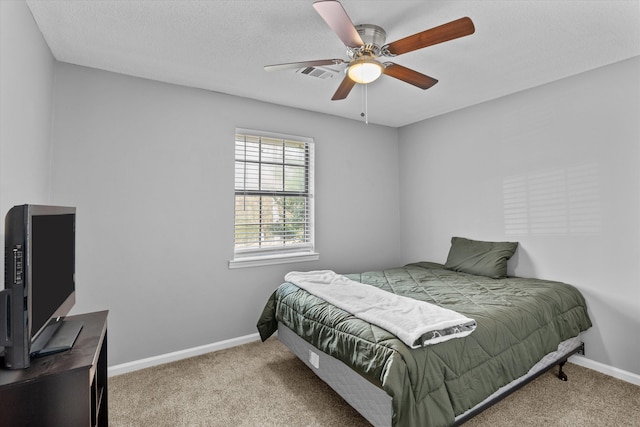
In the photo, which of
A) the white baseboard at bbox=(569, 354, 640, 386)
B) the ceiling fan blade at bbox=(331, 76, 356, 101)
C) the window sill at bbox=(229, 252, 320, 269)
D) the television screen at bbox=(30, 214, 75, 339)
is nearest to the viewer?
the television screen at bbox=(30, 214, 75, 339)

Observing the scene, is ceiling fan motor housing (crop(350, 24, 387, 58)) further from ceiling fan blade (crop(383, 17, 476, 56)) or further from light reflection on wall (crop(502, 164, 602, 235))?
light reflection on wall (crop(502, 164, 602, 235))

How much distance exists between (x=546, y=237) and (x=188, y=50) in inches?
138

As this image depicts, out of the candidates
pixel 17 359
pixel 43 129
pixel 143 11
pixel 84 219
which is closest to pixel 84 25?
pixel 143 11

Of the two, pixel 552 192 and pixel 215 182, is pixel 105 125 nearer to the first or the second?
pixel 215 182

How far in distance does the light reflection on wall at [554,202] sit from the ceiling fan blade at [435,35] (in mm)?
1977

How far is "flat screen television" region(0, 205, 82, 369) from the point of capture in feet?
3.80

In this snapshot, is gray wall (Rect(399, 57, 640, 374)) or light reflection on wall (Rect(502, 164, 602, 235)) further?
light reflection on wall (Rect(502, 164, 602, 235))

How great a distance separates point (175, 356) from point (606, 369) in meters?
3.72

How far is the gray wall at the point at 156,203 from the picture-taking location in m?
2.60

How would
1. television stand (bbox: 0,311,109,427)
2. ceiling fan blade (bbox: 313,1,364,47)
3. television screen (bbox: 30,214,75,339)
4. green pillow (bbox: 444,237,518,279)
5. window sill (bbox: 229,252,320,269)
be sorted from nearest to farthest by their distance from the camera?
television stand (bbox: 0,311,109,427)
television screen (bbox: 30,214,75,339)
ceiling fan blade (bbox: 313,1,364,47)
green pillow (bbox: 444,237,518,279)
window sill (bbox: 229,252,320,269)

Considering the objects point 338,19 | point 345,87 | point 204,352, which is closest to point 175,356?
point 204,352

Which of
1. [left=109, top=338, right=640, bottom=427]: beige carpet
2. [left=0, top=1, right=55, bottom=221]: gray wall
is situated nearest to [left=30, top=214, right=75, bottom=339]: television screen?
[left=0, top=1, right=55, bottom=221]: gray wall

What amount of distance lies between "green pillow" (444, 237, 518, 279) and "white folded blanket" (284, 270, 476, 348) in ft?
4.43

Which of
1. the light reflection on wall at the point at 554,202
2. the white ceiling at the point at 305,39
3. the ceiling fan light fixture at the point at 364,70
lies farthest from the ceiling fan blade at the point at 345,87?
the light reflection on wall at the point at 554,202
